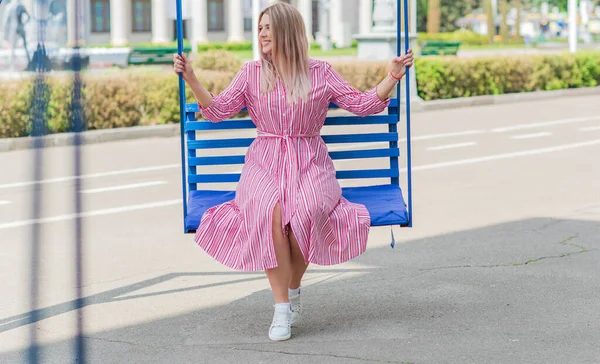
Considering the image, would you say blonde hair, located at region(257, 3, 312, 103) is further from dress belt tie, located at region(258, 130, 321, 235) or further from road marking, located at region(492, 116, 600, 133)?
road marking, located at region(492, 116, 600, 133)

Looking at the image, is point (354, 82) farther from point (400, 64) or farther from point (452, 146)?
point (400, 64)

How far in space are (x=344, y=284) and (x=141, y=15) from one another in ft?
217

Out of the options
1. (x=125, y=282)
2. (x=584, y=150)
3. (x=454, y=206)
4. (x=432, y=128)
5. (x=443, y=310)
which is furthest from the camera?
(x=432, y=128)

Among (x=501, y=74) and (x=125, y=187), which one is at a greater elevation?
(x=501, y=74)

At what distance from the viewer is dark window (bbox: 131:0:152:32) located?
6981 cm

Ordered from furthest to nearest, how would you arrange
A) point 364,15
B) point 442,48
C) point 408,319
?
point 364,15 < point 442,48 < point 408,319

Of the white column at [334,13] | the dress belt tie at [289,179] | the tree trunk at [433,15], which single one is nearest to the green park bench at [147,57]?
the dress belt tie at [289,179]

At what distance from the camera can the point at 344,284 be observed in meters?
5.73

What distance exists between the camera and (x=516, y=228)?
743 cm

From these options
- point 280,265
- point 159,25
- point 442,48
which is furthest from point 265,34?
point 159,25

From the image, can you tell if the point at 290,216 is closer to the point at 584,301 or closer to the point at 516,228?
the point at 584,301

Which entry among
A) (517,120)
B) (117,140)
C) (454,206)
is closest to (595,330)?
(454,206)

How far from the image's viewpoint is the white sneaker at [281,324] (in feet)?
15.0

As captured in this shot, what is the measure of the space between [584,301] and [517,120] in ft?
39.4
